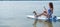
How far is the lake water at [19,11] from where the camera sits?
3.09 metres

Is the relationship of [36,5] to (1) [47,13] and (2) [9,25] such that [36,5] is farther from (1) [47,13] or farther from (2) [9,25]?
(2) [9,25]

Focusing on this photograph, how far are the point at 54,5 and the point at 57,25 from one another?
14.1 inches

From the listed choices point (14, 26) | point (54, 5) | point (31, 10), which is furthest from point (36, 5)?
point (14, 26)

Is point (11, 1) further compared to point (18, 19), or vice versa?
point (18, 19)

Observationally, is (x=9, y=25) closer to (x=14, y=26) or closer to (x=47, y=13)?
(x=14, y=26)

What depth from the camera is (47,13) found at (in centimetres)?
291

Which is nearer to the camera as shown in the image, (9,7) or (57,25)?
(57,25)

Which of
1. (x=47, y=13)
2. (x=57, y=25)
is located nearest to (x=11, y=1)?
(x=47, y=13)

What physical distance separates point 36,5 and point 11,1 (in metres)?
0.46

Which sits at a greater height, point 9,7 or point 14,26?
point 9,7

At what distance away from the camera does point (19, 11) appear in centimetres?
341

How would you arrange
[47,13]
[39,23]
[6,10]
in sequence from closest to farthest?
1. [47,13]
2. [39,23]
3. [6,10]

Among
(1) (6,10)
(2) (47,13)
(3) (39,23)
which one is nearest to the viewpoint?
(2) (47,13)

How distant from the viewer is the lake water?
122 inches
